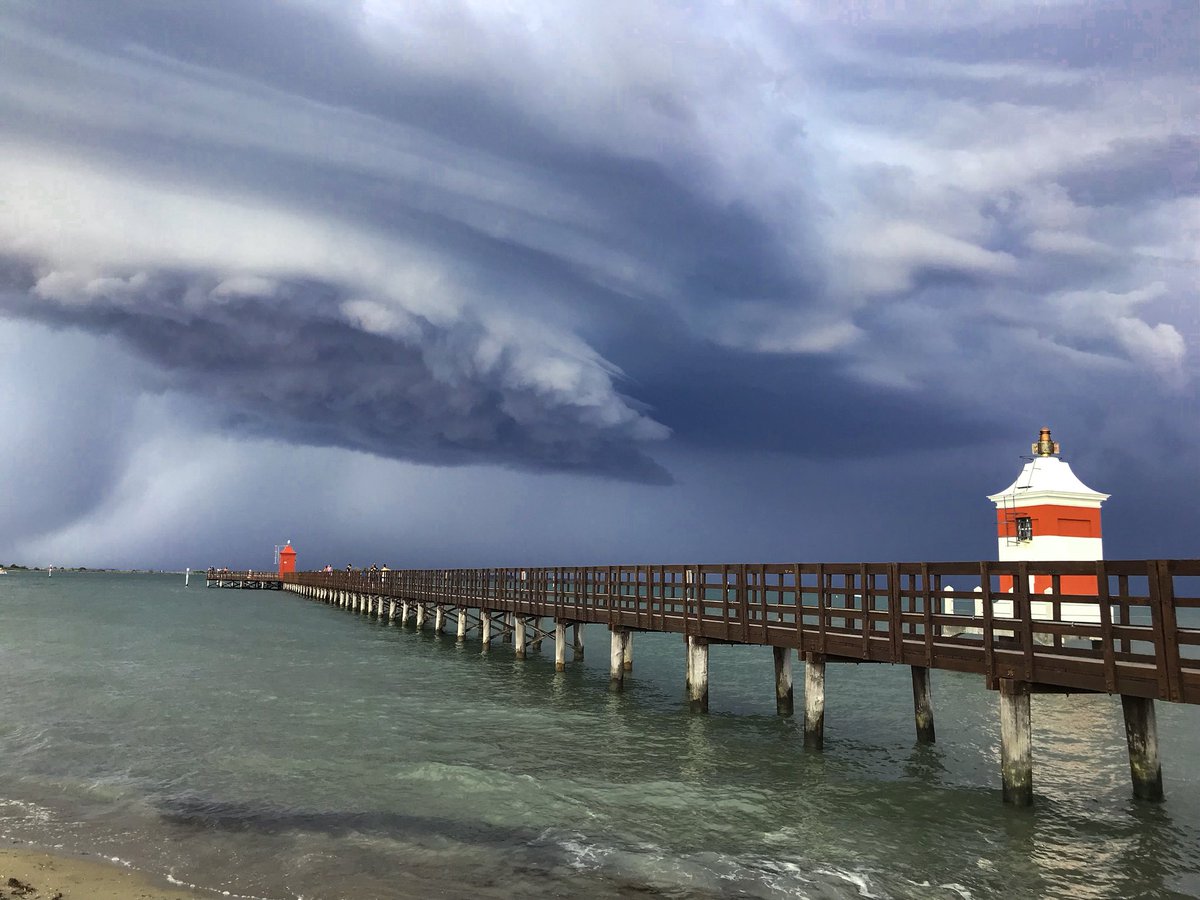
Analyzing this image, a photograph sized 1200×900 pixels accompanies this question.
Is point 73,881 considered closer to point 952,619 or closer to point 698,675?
point 952,619

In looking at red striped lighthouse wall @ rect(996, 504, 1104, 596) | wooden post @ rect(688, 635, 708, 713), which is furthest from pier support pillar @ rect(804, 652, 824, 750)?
red striped lighthouse wall @ rect(996, 504, 1104, 596)

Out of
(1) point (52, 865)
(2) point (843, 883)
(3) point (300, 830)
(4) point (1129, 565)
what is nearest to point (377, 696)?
(3) point (300, 830)

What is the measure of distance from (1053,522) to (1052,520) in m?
0.08

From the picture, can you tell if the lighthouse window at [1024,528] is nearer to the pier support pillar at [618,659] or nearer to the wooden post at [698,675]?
the wooden post at [698,675]

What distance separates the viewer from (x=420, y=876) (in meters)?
10.2

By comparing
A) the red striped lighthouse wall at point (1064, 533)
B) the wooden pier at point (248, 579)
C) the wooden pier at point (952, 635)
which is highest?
the red striped lighthouse wall at point (1064, 533)

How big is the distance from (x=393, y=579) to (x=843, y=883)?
50.2 m

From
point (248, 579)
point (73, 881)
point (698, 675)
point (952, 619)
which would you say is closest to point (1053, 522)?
point (698, 675)

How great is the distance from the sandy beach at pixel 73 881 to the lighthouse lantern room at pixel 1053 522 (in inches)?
1125

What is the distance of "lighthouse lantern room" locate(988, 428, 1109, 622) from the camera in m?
30.2

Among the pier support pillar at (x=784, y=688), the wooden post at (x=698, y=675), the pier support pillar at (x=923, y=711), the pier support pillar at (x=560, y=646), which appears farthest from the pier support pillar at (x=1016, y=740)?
the pier support pillar at (x=560, y=646)

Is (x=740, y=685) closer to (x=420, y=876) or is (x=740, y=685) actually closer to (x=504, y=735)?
(x=504, y=735)

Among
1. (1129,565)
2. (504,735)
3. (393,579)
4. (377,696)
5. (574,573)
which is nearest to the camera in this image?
(1129,565)

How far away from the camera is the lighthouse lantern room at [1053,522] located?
30.2m
